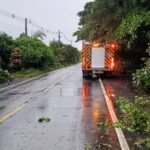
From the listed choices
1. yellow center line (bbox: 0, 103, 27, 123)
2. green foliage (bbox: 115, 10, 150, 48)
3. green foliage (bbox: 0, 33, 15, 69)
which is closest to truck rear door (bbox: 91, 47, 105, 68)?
green foliage (bbox: 115, 10, 150, 48)

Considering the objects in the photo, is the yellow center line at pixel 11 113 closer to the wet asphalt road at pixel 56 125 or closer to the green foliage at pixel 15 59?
the wet asphalt road at pixel 56 125

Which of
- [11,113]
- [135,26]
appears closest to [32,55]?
[135,26]

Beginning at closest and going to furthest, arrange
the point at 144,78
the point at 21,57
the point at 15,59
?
the point at 144,78, the point at 15,59, the point at 21,57

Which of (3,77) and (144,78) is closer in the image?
(144,78)

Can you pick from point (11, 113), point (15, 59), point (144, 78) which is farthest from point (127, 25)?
point (15, 59)

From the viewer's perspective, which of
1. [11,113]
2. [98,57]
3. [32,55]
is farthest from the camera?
[32,55]

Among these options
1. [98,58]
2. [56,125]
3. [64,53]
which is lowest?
[64,53]

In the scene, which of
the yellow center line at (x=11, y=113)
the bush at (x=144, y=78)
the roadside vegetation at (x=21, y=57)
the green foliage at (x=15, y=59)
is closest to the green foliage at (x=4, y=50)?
the roadside vegetation at (x=21, y=57)

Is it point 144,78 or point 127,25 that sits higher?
point 127,25

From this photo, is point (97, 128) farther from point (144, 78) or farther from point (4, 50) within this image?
point (4, 50)

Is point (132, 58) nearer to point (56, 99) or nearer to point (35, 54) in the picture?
point (35, 54)

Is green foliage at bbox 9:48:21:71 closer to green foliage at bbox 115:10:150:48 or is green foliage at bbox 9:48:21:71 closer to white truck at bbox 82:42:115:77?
white truck at bbox 82:42:115:77

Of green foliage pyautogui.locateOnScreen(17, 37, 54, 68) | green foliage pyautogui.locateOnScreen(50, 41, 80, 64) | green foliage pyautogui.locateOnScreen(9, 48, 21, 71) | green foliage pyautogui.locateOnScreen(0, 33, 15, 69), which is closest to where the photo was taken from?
green foliage pyautogui.locateOnScreen(0, 33, 15, 69)

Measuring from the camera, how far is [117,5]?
26.8 metres
